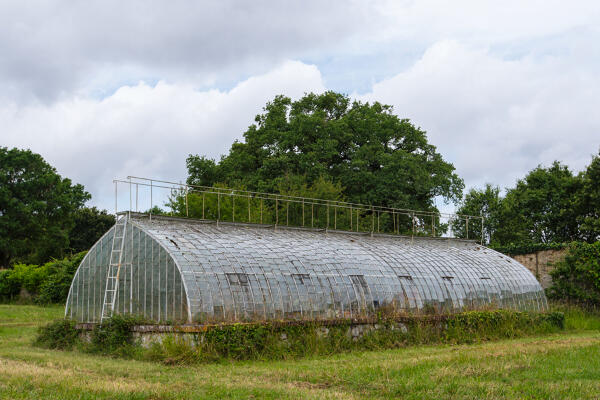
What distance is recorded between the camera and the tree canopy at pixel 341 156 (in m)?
51.9

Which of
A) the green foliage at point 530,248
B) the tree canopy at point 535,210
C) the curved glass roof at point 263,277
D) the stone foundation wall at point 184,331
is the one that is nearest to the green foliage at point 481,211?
the tree canopy at point 535,210

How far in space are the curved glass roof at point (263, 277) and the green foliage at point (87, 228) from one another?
4805 centimetres

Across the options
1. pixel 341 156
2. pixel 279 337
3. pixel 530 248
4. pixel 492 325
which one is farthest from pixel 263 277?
pixel 341 156

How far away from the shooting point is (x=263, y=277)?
2206cm

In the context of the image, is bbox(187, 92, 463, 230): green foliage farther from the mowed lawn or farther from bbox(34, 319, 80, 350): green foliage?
the mowed lawn

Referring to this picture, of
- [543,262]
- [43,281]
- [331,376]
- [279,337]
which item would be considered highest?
[543,262]

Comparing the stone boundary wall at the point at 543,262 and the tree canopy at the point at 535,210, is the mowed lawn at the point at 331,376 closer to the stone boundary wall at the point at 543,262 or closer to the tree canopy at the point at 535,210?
the stone boundary wall at the point at 543,262

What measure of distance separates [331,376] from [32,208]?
5048cm

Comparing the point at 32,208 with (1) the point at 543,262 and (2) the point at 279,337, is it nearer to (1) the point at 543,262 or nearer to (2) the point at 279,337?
(1) the point at 543,262

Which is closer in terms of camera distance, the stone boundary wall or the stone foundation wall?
the stone foundation wall

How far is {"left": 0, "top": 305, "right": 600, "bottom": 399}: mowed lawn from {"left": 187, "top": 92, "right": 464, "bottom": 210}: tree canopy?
3155cm

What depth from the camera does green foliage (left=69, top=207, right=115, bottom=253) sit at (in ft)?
234

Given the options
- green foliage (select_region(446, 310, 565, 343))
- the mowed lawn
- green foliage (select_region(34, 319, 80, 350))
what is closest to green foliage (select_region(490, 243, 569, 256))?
green foliage (select_region(446, 310, 565, 343))

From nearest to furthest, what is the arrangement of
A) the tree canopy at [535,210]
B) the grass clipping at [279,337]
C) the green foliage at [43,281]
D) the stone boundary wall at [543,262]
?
the grass clipping at [279,337]
the stone boundary wall at [543,262]
the green foliage at [43,281]
the tree canopy at [535,210]
